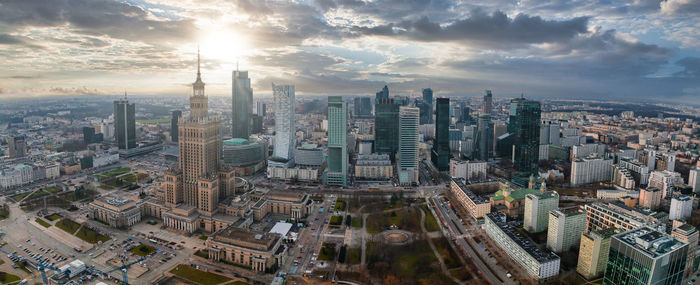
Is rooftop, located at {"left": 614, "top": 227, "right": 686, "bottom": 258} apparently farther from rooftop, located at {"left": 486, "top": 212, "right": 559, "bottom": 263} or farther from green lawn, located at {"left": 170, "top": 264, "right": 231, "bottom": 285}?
green lawn, located at {"left": 170, "top": 264, "right": 231, "bottom": 285}

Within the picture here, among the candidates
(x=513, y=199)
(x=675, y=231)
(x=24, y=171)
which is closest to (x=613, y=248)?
(x=675, y=231)

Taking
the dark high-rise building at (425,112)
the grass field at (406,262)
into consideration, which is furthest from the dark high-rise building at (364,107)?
the grass field at (406,262)

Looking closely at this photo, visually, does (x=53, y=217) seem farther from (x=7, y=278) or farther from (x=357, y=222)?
(x=357, y=222)

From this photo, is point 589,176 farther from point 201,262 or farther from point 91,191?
point 91,191

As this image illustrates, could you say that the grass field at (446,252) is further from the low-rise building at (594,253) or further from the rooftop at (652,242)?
the rooftop at (652,242)

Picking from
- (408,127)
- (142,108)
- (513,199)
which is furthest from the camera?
(142,108)

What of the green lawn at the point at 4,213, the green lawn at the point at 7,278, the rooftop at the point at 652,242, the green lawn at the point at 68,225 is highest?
the rooftop at the point at 652,242
